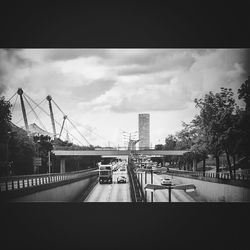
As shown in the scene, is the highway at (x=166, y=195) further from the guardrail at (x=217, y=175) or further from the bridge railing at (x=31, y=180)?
the bridge railing at (x=31, y=180)

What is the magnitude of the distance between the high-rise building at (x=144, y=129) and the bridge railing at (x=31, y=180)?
Result: 3338 mm

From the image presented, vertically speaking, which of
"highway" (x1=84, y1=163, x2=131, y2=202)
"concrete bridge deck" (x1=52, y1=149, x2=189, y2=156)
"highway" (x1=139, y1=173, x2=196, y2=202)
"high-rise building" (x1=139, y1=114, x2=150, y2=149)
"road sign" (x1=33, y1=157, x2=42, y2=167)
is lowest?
"highway" (x1=84, y1=163, x2=131, y2=202)

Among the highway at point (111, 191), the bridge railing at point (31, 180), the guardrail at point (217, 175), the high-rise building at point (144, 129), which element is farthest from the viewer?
the highway at point (111, 191)

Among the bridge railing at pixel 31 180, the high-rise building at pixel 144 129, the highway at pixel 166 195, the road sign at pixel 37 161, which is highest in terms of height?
the high-rise building at pixel 144 129

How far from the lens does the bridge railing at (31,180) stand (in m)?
10.3

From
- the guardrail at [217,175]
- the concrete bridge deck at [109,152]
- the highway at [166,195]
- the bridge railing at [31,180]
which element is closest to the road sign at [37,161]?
the bridge railing at [31,180]

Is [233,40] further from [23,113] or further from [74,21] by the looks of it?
[23,113]

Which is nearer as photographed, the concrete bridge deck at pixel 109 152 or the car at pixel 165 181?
the concrete bridge deck at pixel 109 152

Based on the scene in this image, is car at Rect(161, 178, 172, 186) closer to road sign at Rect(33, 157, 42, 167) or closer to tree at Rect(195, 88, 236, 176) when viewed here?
tree at Rect(195, 88, 236, 176)

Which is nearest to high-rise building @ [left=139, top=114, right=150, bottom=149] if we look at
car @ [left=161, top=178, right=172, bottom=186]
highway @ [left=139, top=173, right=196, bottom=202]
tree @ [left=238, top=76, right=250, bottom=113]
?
highway @ [left=139, top=173, right=196, bottom=202]

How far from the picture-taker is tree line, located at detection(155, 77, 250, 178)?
11422mm

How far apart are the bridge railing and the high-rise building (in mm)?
3338

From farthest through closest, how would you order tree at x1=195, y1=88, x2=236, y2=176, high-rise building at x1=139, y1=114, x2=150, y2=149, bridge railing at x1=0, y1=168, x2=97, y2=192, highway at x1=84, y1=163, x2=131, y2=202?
highway at x1=84, y1=163, x2=131, y2=202, tree at x1=195, y1=88, x2=236, y2=176, high-rise building at x1=139, y1=114, x2=150, y2=149, bridge railing at x1=0, y1=168, x2=97, y2=192
